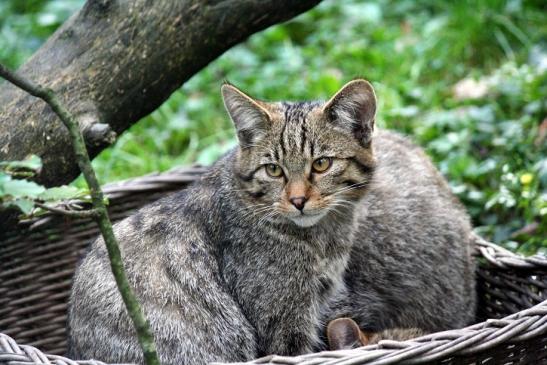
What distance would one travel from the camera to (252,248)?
3566mm

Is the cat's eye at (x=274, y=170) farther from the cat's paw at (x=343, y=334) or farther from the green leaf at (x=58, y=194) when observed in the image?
the green leaf at (x=58, y=194)

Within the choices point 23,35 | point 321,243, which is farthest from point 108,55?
point 23,35

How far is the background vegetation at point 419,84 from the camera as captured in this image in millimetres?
5195

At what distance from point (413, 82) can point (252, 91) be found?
4.16ft

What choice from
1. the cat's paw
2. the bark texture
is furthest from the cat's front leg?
the bark texture

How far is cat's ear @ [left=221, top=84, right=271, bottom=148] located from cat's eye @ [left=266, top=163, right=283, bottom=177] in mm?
149

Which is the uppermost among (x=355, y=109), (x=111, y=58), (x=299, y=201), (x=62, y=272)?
(x=111, y=58)

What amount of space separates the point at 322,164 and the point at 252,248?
46cm

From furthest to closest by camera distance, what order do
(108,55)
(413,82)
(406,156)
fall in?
(413,82), (406,156), (108,55)

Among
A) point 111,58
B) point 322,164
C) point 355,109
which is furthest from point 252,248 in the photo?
point 111,58

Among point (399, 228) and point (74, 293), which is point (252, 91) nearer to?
point (399, 228)

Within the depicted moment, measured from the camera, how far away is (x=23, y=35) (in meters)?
7.45

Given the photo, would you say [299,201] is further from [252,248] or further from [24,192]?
[24,192]

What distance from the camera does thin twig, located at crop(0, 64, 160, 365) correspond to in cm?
247
